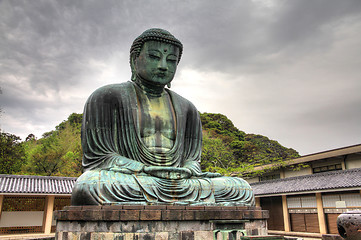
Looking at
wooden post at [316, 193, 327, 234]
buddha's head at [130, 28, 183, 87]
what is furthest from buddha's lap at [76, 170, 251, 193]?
wooden post at [316, 193, 327, 234]

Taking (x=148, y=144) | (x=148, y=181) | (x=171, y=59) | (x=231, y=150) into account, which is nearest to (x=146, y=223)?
(x=148, y=181)

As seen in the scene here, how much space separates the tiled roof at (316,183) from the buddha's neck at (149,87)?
13.1 metres

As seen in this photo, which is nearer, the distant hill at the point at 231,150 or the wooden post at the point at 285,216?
the wooden post at the point at 285,216

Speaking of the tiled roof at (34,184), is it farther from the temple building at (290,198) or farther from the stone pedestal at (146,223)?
the stone pedestal at (146,223)

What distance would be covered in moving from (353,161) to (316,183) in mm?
3590

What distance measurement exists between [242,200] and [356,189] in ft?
41.7

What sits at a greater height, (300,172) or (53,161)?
(53,161)

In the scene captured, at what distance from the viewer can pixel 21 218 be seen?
1836cm

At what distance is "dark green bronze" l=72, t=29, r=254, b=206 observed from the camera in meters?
5.18

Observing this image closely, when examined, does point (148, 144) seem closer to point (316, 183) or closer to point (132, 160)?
point (132, 160)

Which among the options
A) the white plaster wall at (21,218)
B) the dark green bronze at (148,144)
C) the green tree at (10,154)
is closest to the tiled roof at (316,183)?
the dark green bronze at (148,144)

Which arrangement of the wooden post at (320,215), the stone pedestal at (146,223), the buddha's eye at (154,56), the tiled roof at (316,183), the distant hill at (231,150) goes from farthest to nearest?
1. the distant hill at (231,150)
2. the wooden post at (320,215)
3. the tiled roof at (316,183)
4. the buddha's eye at (154,56)
5. the stone pedestal at (146,223)

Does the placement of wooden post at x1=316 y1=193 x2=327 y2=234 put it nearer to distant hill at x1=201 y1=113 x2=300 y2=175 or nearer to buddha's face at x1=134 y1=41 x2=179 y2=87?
distant hill at x1=201 y1=113 x2=300 y2=175

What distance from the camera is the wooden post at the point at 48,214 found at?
59.1ft
